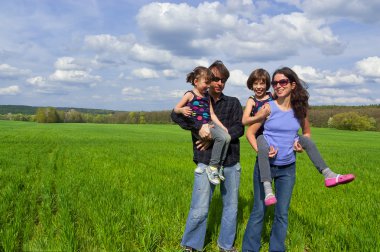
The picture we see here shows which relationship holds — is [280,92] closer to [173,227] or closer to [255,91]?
[255,91]

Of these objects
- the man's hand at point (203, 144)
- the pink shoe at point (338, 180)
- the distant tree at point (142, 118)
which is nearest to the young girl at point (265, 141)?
the pink shoe at point (338, 180)

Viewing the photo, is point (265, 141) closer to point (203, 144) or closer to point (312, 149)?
point (312, 149)

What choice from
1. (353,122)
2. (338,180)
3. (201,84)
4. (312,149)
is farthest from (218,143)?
(353,122)

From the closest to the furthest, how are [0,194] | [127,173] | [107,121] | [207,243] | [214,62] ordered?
[214,62], [207,243], [0,194], [127,173], [107,121]

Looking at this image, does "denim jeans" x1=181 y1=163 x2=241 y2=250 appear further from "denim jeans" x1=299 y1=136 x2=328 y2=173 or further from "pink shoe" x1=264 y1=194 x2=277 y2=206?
"denim jeans" x1=299 y1=136 x2=328 y2=173

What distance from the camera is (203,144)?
416cm

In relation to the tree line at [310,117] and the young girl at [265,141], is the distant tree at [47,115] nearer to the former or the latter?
the tree line at [310,117]

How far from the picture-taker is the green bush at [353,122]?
3066 inches

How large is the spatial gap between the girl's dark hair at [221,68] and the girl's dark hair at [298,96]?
58 centimetres

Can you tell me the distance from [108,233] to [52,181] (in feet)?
17.2

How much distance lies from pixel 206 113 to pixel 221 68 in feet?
1.87

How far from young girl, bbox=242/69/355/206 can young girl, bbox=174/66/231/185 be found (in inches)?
13.9

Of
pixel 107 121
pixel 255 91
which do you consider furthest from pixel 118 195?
pixel 107 121

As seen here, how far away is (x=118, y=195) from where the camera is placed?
7.09m
